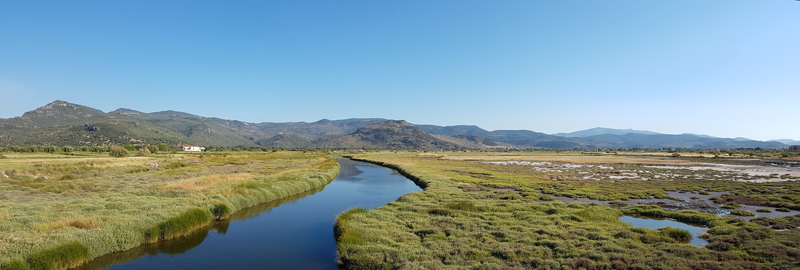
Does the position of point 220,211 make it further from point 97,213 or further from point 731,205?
point 731,205

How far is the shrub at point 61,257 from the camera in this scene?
1239 cm

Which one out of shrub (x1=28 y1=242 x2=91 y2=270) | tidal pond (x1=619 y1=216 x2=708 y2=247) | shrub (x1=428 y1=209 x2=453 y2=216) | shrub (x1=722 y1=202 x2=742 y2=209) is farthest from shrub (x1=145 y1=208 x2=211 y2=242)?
shrub (x1=722 y1=202 x2=742 y2=209)

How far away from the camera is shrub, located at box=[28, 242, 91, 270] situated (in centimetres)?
1239

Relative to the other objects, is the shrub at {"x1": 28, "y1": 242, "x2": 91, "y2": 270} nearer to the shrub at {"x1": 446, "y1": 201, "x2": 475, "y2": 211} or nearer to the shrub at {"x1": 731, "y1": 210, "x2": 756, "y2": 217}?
the shrub at {"x1": 446, "y1": 201, "x2": 475, "y2": 211}

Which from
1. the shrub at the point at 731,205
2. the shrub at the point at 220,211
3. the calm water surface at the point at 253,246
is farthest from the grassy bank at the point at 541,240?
A: the shrub at the point at 220,211

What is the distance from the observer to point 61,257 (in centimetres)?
1321

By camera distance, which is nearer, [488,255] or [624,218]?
[488,255]

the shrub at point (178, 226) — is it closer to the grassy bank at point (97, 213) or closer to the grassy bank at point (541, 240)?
the grassy bank at point (97, 213)

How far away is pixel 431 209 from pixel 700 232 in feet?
48.7

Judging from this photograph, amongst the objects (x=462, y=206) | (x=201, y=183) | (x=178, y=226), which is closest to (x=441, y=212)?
(x=462, y=206)

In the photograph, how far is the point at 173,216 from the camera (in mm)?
19547

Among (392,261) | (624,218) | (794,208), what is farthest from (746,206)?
(392,261)

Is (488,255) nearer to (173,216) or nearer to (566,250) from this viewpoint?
(566,250)

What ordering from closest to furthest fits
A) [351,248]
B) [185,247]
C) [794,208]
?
[351,248]
[185,247]
[794,208]
